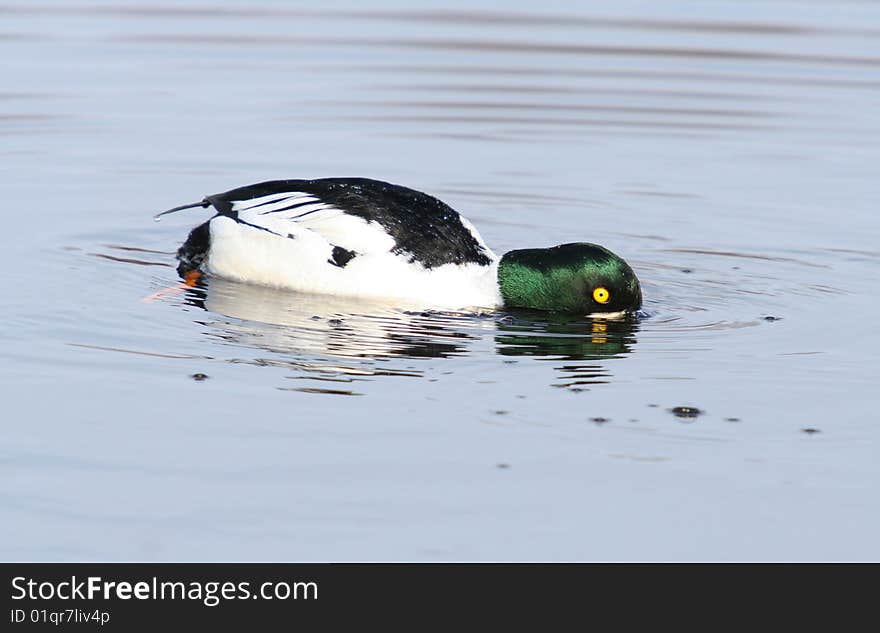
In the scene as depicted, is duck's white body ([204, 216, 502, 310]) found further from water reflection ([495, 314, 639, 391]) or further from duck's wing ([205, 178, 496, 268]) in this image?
water reflection ([495, 314, 639, 391])

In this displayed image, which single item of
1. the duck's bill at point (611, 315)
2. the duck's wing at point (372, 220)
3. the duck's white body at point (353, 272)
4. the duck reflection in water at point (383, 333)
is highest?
the duck's wing at point (372, 220)

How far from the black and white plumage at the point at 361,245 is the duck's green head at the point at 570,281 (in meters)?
0.14

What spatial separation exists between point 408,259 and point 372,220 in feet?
1.17

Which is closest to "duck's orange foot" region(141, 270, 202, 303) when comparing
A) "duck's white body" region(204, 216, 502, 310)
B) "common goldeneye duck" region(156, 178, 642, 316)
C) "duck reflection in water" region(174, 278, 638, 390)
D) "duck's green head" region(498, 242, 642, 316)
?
"duck reflection in water" region(174, 278, 638, 390)

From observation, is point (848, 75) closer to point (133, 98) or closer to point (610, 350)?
point (133, 98)

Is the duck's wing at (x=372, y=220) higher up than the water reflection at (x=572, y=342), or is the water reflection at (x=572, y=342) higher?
the duck's wing at (x=372, y=220)

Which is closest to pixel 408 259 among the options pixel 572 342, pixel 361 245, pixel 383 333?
pixel 361 245

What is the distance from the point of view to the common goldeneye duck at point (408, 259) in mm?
10195

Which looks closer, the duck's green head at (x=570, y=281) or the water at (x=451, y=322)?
the water at (x=451, y=322)

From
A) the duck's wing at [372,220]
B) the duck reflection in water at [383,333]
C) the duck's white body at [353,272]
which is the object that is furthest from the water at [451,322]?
the duck's wing at [372,220]

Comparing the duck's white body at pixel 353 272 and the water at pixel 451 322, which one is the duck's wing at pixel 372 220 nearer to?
the duck's white body at pixel 353 272

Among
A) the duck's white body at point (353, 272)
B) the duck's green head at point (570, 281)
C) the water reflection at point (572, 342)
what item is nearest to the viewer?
Answer: the water reflection at point (572, 342)
